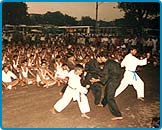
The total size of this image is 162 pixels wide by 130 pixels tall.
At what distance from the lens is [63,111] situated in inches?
279

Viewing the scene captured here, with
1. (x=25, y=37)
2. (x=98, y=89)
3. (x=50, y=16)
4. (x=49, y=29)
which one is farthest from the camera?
(x=50, y=16)

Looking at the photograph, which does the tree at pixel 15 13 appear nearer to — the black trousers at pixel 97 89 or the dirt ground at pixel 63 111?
the dirt ground at pixel 63 111

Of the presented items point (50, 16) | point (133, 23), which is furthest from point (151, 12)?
point (50, 16)

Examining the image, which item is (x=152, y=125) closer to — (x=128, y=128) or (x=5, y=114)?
(x=128, y=128)

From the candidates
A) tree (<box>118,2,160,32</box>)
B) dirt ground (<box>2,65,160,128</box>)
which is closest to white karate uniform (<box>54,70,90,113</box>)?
dirt ground (<box>2,65,160,128</box>)

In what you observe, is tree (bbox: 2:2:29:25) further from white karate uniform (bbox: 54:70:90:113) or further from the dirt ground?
white karate uniform (bbox: 54:70:90:113)

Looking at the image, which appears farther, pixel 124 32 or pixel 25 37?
pixel 124 32

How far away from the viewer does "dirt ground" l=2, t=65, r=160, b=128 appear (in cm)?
630

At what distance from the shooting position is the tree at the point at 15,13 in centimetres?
3256

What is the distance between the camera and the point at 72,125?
6.21 m

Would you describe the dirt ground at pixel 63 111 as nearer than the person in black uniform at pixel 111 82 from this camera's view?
Yes

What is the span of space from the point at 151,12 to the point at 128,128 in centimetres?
2431

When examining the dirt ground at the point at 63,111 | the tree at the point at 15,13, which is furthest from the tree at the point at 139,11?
the dirt ground at the point at 63,111

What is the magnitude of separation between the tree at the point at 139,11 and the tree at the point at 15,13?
1076cm
